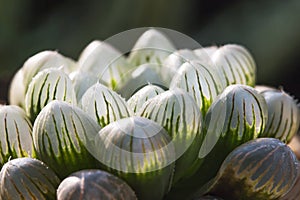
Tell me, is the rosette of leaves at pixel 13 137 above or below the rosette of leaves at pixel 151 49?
below

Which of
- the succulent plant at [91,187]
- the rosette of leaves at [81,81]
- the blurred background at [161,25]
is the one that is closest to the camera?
the succulent plant at [91,187]

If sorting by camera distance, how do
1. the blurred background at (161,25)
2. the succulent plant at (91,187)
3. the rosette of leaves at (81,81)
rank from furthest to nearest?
the blurred background at (161,25), the rosette of leaves at (81,81), the succulent plant at (91,187)

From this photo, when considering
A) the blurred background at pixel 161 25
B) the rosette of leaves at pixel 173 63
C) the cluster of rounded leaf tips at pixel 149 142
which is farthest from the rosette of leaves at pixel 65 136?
the blurred background at pixel 161 25

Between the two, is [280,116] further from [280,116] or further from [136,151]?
[136,151]

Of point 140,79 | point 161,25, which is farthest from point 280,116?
point 161,25

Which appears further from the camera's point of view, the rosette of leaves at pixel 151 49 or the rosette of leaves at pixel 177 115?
the rosette of leaves at pixel 151 49

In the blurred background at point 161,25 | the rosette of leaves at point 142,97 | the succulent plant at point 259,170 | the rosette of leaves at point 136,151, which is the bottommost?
the blurred background at point 161,25

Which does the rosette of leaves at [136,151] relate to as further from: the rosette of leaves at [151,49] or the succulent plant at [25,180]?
the rosette of leaves at [151,49]
